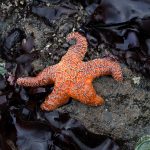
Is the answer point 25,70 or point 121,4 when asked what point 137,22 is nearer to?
point 121,4

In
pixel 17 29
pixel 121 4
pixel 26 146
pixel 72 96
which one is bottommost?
pixel 26 146

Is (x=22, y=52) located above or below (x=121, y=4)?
below

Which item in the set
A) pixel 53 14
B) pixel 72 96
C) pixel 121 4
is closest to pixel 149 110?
pixel 72 96

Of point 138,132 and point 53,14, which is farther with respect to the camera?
point 53,14

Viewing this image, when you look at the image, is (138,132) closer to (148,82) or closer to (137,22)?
(148,82)

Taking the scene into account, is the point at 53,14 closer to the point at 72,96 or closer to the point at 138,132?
the point at 72,96

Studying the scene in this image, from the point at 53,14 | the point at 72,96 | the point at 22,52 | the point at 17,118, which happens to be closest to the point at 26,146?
the point at 17,118

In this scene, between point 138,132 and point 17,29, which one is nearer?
point 138,132

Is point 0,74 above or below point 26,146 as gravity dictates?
above
